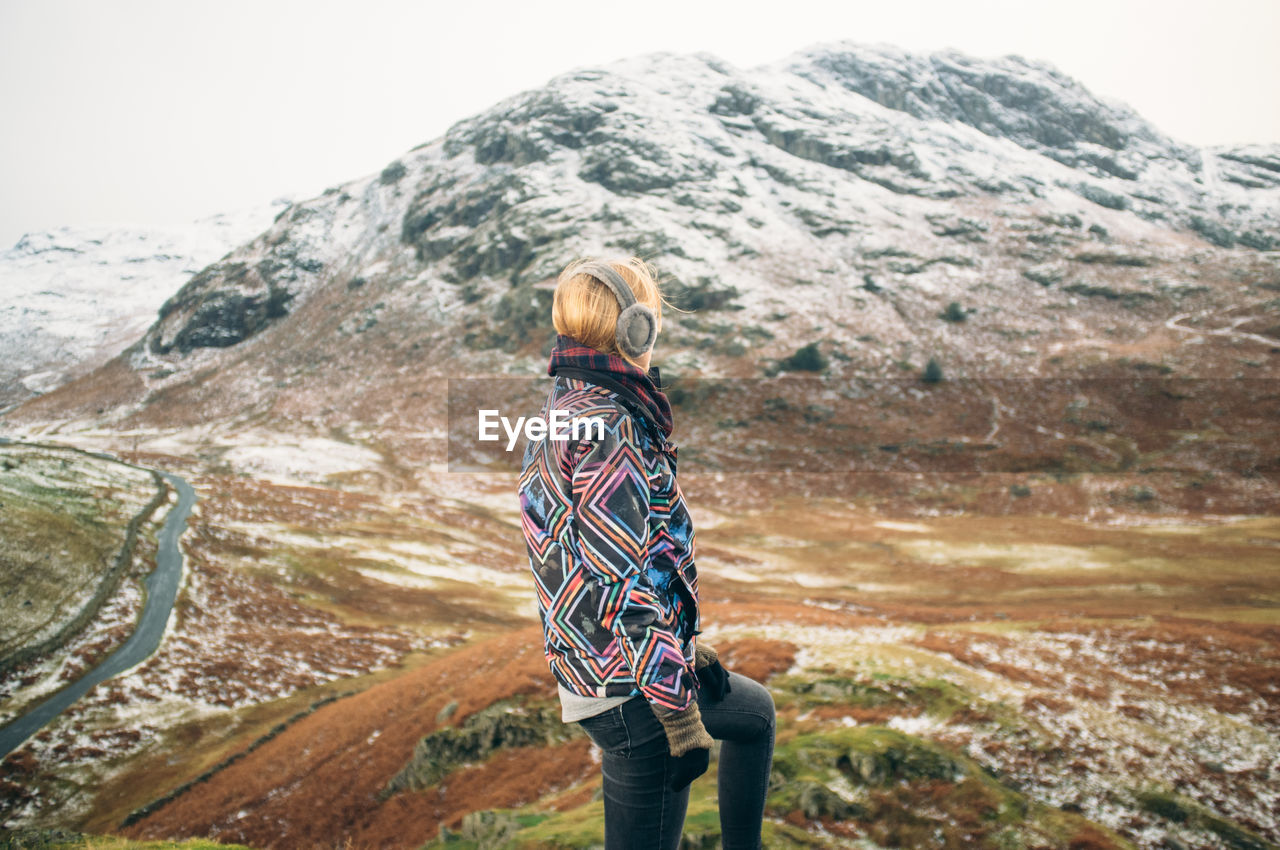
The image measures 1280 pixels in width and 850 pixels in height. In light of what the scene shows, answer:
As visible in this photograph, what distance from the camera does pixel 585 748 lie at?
1180cm

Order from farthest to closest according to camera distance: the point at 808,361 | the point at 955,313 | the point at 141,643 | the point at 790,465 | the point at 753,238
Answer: the point at 753,238
the point at 955,313
the point at 808,361
the point at 790,465
the point at 141,643

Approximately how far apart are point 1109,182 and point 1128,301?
217ft

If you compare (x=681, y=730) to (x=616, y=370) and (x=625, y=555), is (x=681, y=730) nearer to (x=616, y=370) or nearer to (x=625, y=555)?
(x=625, y=555)

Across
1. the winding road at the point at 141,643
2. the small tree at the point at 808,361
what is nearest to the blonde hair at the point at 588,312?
the winding road at the point at 141,643

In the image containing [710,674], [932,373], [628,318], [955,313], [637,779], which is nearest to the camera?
[637,779]

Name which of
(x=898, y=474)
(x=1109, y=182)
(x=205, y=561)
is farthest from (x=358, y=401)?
(x=1109, y=182)

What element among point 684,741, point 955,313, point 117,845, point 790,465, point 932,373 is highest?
point 955,313

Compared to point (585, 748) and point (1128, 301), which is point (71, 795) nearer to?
point (585, 748)

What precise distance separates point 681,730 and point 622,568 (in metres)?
0.88

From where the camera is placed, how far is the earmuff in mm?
3461

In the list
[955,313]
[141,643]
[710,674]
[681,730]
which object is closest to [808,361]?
[955,313]

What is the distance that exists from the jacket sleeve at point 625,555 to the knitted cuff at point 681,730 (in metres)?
0.10

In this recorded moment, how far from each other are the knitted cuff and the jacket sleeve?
0.10 metres

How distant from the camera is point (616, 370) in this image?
11.0 feet
